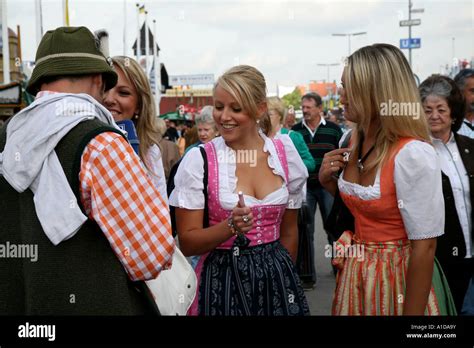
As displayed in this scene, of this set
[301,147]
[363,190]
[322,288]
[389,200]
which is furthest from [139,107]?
[322,288]

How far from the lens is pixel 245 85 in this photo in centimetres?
282

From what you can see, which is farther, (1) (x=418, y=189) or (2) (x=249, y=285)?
(2) (x=249, y=285)

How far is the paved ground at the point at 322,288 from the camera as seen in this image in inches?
231

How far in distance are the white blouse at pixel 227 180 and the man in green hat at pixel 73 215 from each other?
0.77 metres

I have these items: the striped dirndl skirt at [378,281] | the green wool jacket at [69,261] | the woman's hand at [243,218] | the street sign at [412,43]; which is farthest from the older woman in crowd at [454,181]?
the street sign at [412,43]

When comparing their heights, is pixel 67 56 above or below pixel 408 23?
below

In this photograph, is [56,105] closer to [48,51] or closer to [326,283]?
[48,51]

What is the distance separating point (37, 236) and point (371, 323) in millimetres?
1405

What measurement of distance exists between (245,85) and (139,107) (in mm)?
802

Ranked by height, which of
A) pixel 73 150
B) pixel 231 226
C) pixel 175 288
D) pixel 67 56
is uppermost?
pixel 67 56

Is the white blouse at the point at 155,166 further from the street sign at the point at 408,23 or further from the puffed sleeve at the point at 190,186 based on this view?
the street sign at the point at 408,23

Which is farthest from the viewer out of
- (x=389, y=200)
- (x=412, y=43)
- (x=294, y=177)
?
(x=412, y=43)

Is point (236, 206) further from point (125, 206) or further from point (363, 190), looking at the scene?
point (125, 206)

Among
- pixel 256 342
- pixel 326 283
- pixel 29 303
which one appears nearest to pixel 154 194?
pixel 29 303
